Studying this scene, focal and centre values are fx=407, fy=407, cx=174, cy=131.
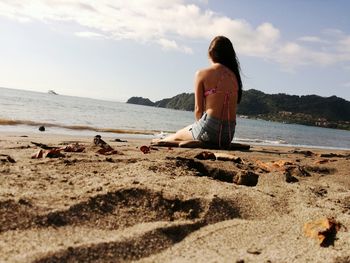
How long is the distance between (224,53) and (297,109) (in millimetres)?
132706

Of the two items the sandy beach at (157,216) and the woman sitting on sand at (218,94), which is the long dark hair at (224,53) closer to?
the woman sitting on sand at (218,94)

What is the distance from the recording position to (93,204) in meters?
2.49

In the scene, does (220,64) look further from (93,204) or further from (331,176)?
(93,204)

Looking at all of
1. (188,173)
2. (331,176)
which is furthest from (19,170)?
(331,176)

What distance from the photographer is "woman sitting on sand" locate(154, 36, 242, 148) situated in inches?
257

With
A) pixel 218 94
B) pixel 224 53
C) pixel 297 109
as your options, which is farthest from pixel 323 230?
pixel 297 109

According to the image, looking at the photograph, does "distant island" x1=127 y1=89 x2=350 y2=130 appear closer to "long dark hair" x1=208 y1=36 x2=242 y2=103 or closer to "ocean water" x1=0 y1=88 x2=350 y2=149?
"ocean water" x1=0 y1=88 x2=350 y2=149

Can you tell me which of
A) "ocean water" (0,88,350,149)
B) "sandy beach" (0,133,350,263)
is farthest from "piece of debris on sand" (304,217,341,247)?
"ocean water" (0,88,350,149)

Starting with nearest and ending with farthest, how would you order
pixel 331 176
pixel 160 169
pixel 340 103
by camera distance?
1. pixel 160 169
2. pixel 331 176
3. pixel 340 103

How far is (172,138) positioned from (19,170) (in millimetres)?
4062

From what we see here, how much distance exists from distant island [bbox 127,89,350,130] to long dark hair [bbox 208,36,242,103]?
380 feet

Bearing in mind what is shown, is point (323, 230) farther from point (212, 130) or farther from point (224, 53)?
point (224, 53)

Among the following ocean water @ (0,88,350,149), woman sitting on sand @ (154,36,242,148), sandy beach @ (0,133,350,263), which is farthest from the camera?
ocean water @ (0,88,350,149)

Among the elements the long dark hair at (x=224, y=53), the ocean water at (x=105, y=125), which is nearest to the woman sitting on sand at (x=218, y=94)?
the long dark hair at (x=224, y=53)
